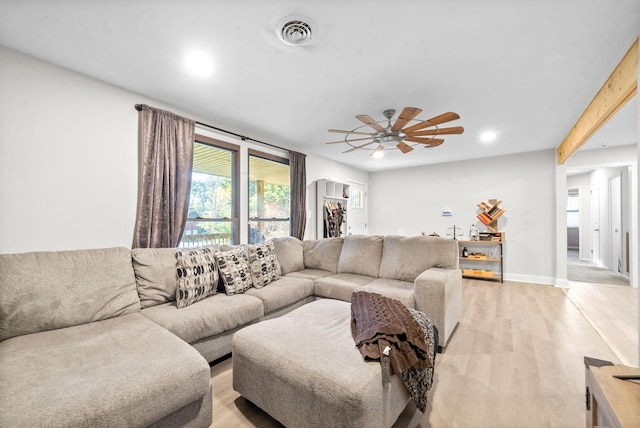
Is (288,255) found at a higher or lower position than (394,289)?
higher

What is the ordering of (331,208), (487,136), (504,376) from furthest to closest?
(331,208), (487,136), (504,376)

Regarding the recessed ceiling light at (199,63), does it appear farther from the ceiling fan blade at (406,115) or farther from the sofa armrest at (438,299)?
the sofa armrest at (438,299)

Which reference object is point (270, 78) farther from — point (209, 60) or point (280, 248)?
point (280, 248)

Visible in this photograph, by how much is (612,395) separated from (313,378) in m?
1.05

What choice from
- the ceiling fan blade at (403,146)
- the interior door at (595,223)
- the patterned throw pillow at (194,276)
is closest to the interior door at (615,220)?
the interior door at (595,223)

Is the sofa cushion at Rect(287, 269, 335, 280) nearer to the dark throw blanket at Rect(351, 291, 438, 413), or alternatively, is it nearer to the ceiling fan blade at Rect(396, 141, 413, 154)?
the dark throw blanket at Rect(351, 291, 438, 413)

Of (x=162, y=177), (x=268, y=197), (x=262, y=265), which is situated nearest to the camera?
(x=162, y=177)

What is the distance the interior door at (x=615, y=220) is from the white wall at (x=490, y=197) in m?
2.02

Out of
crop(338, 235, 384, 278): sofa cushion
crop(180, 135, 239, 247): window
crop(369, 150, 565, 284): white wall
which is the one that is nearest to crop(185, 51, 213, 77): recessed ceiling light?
crop(180, 135, 239, 247): window

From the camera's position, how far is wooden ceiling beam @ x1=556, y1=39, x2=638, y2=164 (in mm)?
1891

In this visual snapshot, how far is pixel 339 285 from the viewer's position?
9.00 ft

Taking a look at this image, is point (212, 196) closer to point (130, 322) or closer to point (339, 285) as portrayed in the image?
point (130, 322)

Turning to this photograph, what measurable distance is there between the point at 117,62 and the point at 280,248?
2364mm

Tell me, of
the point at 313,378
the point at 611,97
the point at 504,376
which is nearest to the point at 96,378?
the point at 313,378
